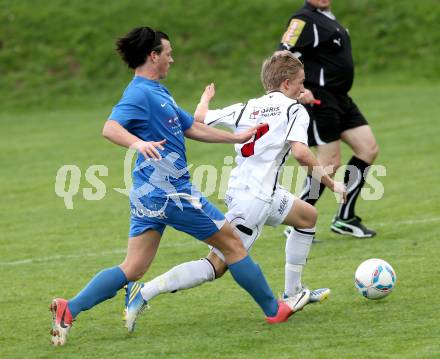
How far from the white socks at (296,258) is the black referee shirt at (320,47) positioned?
2850 millimetres

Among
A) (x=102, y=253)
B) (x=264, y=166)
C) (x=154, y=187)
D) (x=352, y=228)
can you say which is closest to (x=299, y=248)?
(x=264, y=166)

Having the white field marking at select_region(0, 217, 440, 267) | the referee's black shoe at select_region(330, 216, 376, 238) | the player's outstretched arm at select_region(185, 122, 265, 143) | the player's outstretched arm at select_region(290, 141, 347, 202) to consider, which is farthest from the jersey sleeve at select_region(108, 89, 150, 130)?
the referee's black shoe at select_region(330, 216, 376, 238)

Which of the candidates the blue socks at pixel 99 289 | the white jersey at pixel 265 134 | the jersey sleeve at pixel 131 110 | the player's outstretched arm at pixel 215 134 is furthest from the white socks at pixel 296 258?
the jersey sleeve at pixel 131 110

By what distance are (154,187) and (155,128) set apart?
0.37m

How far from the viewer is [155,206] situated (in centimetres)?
600

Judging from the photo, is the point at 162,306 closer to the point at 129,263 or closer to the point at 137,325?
the point at 137,325

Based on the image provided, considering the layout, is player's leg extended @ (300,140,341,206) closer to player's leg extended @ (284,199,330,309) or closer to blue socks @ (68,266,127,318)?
player's leg extended @ (284,199,330,309)

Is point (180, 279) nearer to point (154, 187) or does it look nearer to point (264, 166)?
point (154, 187)

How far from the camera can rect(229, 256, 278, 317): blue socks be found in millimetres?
6223

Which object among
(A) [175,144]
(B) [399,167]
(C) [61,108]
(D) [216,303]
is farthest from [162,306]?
(C) [61,108]

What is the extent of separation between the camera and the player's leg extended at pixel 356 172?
9.28 m

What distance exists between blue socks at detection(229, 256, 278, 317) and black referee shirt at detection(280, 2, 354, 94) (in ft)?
11.2

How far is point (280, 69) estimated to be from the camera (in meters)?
6.53

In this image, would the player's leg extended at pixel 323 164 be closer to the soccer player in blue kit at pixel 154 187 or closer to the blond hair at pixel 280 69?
the blond hair at pixel 280 69
